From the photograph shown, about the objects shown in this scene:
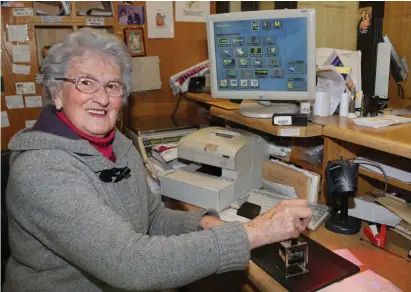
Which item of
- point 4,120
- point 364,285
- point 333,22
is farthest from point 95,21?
point 364,285

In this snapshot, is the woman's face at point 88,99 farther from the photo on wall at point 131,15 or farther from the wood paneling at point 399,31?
the wood paneling at point 399,31

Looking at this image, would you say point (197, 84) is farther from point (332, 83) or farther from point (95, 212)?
point (95, 212)

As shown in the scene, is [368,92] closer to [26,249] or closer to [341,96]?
[341,96]

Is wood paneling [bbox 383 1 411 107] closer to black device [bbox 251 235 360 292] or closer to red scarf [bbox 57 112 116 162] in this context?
black device [bbox 251 235 360 292]

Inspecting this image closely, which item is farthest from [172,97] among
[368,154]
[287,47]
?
[368,154]

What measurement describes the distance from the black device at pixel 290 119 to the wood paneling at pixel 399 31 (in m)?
0.70

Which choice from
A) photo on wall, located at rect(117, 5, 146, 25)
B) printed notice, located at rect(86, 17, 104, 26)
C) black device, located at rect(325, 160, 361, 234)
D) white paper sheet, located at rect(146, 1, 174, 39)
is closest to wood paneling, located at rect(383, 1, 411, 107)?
black device, located at rect(325, 160, 361, 234)

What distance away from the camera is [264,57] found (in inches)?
64.3

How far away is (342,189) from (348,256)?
0.22 m

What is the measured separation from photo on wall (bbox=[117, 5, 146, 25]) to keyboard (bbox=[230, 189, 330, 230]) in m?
1.42

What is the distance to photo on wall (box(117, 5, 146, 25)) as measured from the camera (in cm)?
246

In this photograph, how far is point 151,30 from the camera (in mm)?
2572

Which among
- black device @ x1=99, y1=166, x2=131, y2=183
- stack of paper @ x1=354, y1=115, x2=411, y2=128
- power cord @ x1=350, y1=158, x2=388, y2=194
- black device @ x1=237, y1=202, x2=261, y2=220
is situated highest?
stack of paper @ x1=354, y1=115, x2=411, y2=128

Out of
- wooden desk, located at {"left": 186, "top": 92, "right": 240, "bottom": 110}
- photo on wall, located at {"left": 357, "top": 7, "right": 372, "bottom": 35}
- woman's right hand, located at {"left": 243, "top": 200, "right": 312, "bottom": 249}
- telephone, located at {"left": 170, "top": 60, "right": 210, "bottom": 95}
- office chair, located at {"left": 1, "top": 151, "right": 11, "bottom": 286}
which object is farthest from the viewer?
telephone, located at {"left": 170, "top": 60, "right": 210, "bottom": 95}
